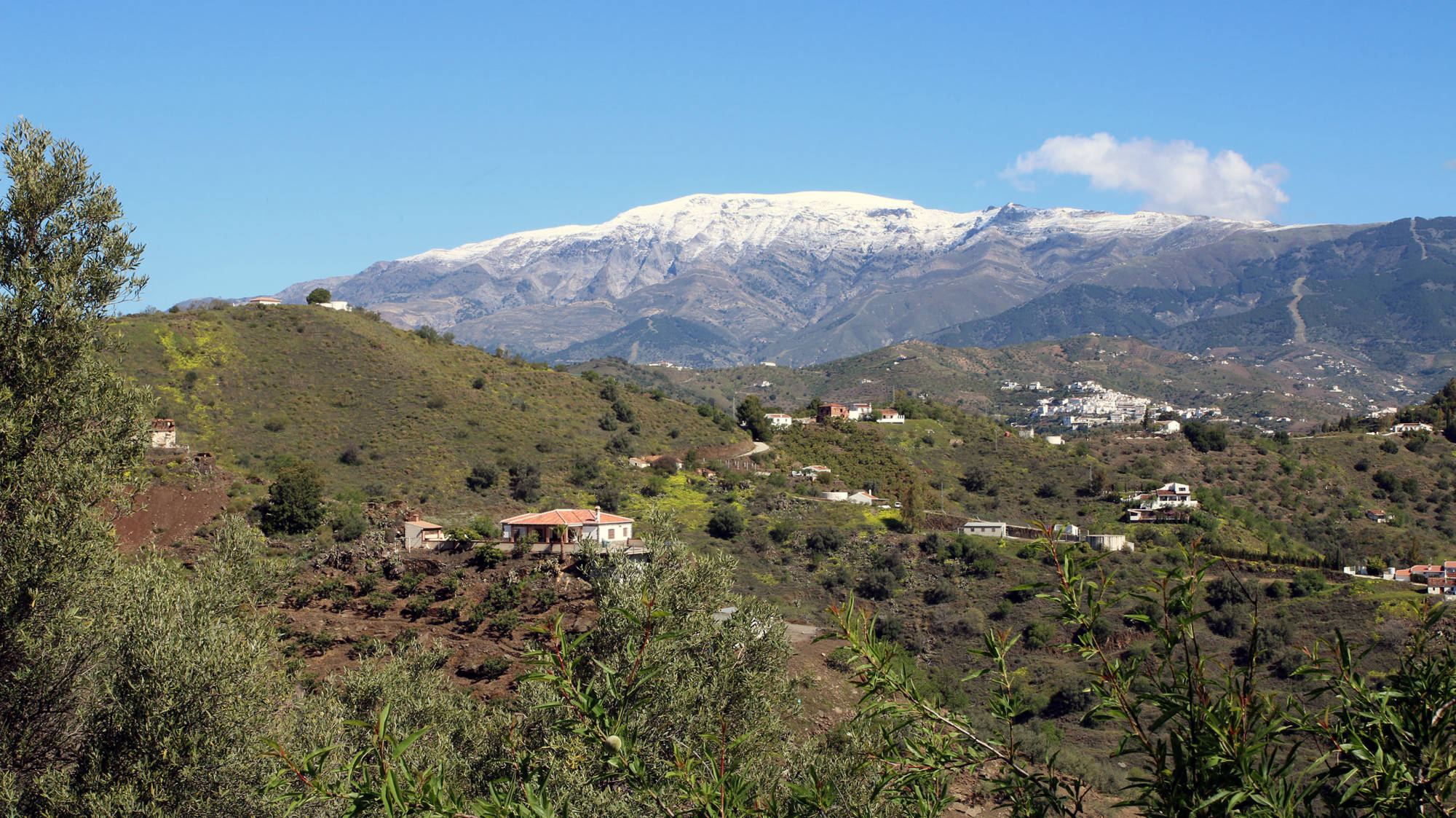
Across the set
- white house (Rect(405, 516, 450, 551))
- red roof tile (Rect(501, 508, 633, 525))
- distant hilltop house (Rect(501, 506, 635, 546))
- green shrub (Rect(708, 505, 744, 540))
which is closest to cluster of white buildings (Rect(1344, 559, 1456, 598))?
green shrub (Rect(708, 505, 744, 540))

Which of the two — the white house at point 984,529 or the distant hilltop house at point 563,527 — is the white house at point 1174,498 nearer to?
the white house at point 984,529

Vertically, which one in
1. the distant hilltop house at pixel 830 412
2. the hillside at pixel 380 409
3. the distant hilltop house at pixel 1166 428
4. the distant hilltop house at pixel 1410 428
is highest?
the hillside at pixel 380 409

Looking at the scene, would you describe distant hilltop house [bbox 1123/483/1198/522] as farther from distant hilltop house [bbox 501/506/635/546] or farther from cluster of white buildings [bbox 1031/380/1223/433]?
cluster of white buildings [bbox 1031/380/1223/433]

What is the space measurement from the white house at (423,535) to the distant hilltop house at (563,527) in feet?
7.21

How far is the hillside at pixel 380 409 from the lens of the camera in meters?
46.1

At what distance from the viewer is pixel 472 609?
25.2 metres

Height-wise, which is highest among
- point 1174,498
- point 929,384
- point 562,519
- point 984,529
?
point 562,519

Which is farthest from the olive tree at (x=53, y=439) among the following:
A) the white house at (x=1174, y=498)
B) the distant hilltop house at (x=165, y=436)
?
the white house at (x=1174, y=498)

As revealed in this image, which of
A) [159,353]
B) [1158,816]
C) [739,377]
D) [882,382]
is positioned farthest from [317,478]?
[739,377]

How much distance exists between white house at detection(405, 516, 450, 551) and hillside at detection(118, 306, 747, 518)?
8419mm

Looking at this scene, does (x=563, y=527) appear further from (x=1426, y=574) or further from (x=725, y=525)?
(x=1426, y=574)

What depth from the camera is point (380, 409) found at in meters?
53.8

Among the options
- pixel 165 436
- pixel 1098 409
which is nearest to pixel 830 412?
pixel 165 436

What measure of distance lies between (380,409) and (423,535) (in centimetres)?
2315
